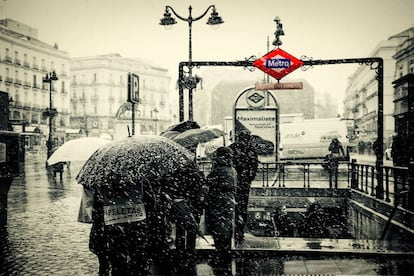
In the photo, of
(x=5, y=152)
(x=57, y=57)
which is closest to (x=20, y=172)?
(x=5, y=152)

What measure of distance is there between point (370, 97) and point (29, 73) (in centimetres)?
5293

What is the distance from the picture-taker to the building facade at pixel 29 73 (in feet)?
183

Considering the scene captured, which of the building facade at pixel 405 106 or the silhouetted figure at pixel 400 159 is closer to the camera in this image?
the building facade at pixel 405 106

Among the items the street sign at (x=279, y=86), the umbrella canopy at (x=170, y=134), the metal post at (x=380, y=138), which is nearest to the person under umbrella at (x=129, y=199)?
the umbrella canopy at (x=170, y=134)

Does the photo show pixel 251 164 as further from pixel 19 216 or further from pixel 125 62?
pixel 125 62

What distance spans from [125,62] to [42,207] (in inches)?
2978

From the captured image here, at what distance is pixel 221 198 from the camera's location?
18.6ft

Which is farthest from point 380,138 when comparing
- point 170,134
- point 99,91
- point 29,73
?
point 99,91

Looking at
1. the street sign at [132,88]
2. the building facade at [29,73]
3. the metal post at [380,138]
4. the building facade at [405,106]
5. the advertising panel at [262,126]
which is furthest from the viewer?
the building facade at [29,73]

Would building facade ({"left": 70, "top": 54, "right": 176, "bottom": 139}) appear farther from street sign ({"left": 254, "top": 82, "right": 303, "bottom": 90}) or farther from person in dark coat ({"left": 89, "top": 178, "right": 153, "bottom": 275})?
person in dark coat ({"left": 89, "top": 178, "right": 153, "bottom": 275})

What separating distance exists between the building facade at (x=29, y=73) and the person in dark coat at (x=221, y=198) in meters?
52.1

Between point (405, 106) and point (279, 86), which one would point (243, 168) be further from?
point (279, 86)

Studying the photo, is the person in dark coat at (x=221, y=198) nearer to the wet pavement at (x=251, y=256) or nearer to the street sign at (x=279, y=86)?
the wet pavement at (x=251, y=256)

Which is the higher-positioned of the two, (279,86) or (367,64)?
(367,64)
